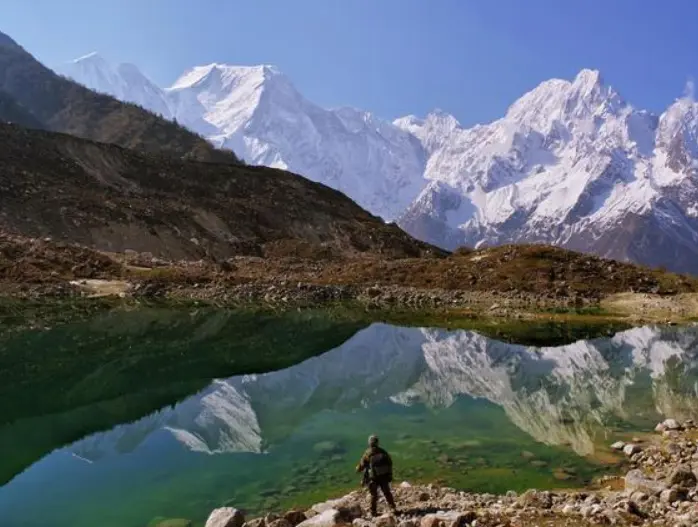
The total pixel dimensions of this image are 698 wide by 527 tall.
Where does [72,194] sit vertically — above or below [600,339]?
above

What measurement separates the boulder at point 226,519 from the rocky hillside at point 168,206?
72644mm

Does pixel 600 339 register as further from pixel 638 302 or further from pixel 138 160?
pixel 138 160

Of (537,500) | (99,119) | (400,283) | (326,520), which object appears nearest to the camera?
(326,520)

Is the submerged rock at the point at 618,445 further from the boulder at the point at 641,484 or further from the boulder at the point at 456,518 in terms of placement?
the boulder at the point at 456,518

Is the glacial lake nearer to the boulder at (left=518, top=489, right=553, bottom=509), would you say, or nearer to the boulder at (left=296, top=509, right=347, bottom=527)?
the boulder at (left=518, top=489, right=553, bottom=509)

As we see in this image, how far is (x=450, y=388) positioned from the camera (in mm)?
35531

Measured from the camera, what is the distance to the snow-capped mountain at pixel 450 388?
87.4ft

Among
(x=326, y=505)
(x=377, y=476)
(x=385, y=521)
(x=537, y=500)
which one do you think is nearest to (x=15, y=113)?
(x=326, y=505)

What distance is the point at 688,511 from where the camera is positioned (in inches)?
585

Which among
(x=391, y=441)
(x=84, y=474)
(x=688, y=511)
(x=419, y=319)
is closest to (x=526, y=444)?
(x=391, y=441)

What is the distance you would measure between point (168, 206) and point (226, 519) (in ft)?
289

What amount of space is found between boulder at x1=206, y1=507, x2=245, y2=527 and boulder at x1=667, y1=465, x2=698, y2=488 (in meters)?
10.8

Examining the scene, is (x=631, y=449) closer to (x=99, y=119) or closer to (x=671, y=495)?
(x=671, y=495)

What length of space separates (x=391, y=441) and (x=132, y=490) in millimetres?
9418
